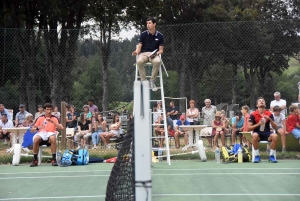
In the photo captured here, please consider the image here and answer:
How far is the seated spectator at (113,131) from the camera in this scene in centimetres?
1466

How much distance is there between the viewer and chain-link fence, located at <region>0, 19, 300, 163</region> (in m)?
13.7

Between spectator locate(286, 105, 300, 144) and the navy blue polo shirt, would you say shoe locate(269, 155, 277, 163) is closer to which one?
spectator locate(286, 105, 300, 144)

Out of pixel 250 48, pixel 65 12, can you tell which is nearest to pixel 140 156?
pixel 250 48

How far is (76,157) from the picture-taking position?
39.4 feet

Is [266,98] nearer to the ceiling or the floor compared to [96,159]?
nearer to the ceiling

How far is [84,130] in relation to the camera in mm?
15281

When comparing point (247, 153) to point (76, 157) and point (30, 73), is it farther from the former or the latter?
point (30, 73)

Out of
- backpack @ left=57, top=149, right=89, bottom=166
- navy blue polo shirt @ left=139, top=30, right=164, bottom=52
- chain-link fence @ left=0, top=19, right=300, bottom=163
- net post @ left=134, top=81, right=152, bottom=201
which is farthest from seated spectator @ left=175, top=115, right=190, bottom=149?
net post @ left=134, top=81, right=152, bottom=201

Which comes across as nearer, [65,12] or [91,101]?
[91,101]

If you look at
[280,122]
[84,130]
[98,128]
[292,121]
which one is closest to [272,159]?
[292,121]

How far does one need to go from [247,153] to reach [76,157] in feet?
10.8

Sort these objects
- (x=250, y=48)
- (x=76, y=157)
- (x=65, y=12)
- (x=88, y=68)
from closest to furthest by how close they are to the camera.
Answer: (x=76, y=157) → (x=250, y=48) → (x=88, y=68) → (x=65, y=12)

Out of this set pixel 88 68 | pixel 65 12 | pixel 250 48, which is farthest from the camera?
pixel 65 12

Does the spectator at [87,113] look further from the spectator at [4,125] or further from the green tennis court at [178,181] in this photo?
the green tennis court at [178,181]
